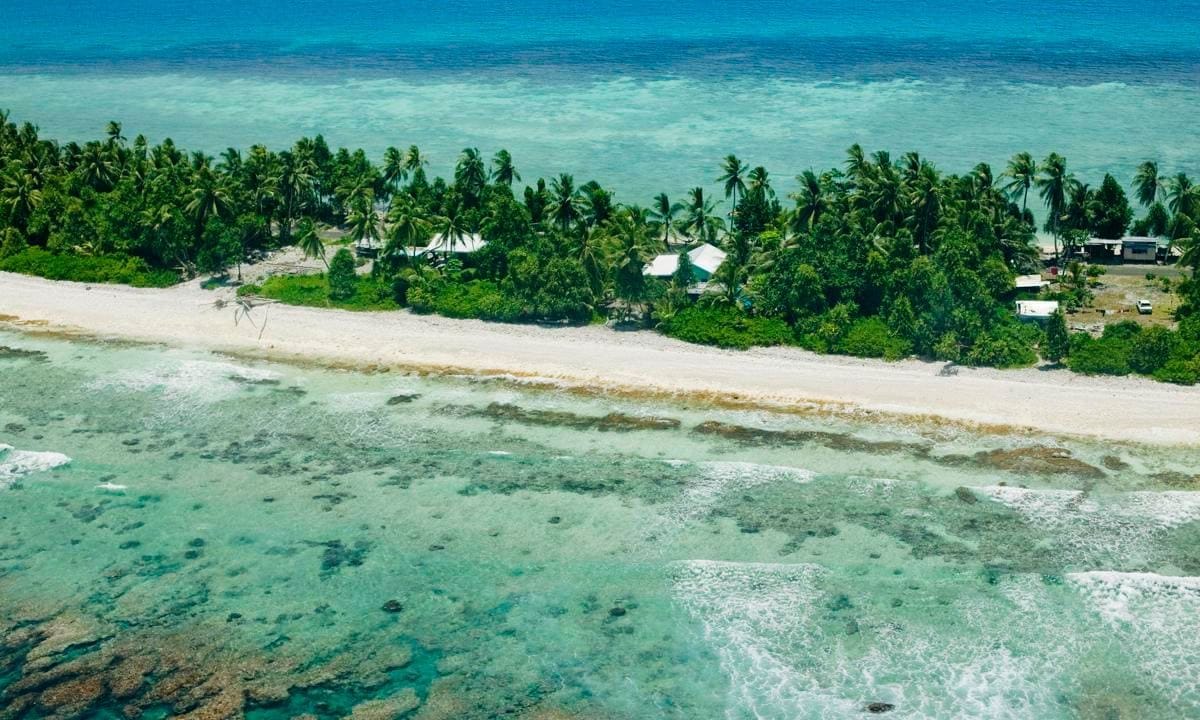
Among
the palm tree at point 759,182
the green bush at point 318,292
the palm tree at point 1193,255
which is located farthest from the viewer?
the palm tree at point 759,182

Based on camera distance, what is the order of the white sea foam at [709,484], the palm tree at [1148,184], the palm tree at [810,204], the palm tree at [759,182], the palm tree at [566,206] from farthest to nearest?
the palm tree at [759,182]
the palm tree at [1148,184]
the palm tree at [566,206]
the palm tree at [810,204]
the white sea foam at [709,484]

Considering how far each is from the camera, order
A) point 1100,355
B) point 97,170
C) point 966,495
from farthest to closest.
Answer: point 97,170 → point 1100,355 → point 966,495

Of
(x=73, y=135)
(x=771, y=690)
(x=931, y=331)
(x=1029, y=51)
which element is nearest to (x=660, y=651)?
(x=771, y=690)

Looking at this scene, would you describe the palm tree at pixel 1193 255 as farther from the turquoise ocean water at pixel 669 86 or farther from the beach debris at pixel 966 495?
the turquoise ocean water at pixel 669 86

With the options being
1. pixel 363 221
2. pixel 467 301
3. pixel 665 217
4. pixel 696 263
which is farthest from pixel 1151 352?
pixel 363 221

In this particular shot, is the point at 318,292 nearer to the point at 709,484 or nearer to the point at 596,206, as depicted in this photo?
the point at 596,206

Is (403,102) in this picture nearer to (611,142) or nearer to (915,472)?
(611,142)

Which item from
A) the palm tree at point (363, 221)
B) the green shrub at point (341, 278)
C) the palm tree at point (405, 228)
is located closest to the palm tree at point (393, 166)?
the palm tree at point (363, 221)
